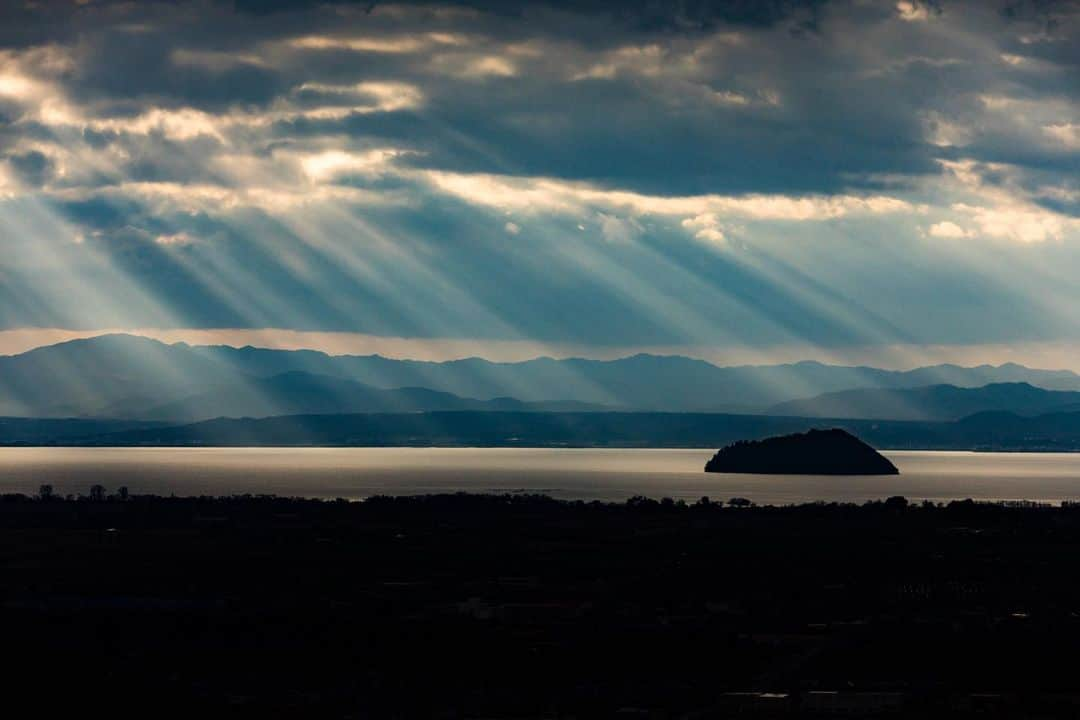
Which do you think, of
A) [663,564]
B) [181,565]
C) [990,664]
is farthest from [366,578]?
[990,664]

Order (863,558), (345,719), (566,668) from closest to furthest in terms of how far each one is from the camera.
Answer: (345,719)
(566,668)
(863,558)

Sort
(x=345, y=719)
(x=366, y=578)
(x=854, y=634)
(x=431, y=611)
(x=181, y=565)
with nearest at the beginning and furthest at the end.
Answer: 1. (x=345, y=719)
2. (x=854, y=634)
3. (x=431, y=611)
4. (x=366, y=578)
5. (x=181, y=565)

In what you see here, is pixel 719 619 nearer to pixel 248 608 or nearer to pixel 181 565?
pixel 248 608

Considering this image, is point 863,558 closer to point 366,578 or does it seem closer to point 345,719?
point 366,578

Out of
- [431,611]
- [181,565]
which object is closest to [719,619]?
[431,611]

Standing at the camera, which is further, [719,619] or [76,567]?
[76,567]

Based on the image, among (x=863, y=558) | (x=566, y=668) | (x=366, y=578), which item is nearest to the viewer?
(x=566, y=668)
